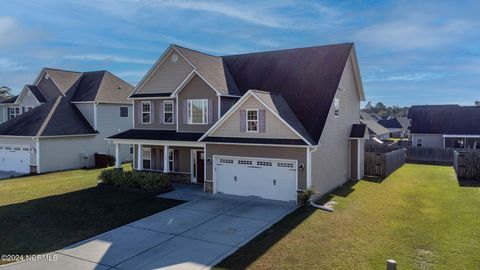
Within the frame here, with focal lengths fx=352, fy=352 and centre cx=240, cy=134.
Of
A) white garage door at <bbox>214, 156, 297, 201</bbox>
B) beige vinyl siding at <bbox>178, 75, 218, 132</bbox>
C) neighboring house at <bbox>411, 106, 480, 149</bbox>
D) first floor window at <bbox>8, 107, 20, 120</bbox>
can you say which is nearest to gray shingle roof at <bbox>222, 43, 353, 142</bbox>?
white garage door at <bbox>214, 156, 297, 201</bbox>

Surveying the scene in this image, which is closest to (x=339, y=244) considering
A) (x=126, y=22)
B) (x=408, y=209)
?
(x=408, y=209)

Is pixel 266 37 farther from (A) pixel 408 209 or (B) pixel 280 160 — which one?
(A) pixel 408 209

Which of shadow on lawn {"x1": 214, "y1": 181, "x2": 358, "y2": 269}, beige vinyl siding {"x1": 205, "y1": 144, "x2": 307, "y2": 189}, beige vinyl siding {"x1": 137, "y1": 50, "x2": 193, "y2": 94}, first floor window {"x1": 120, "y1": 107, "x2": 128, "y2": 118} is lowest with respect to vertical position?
shadow on lawn {"x1": 214, "y1": 181, "x2": 358, "y2": 269}

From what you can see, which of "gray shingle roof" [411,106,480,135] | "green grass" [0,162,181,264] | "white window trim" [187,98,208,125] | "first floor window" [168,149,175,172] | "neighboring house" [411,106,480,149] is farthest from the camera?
"gray shingle roof" [411,106,480,135]

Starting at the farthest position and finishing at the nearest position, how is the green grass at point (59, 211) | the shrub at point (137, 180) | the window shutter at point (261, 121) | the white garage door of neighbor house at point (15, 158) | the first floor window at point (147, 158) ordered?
the white garage door of neighbor house at point (15, 158) → the first floor window at point (147, 158) → the shrub at point (137, 180) → the window shutter at point (261, 121) → the green grass at point (59, 211)

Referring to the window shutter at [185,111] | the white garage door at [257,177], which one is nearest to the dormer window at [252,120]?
the white garage door at [257,177]

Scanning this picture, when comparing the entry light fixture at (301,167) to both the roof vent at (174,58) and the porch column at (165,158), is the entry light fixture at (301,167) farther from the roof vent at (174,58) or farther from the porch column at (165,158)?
the roof vent at (174,58)

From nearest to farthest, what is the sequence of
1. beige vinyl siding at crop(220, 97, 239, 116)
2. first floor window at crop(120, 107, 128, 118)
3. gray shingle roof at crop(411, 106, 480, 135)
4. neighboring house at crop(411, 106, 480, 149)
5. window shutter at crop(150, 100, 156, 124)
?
beige vinyl siding at crop(220, 97, 239, 116)
window shutter at crop(150, 100, 156, 124)
first floor window at crop(120, 107, 128, 118)
neighboring house at crop(411, 106, 480, 149)
gray shingle roof at crop(411, 106, 480, 135)

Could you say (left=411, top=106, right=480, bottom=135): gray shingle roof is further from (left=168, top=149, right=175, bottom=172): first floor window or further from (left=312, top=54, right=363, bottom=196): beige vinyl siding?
(left=168, top=149, right=175, bottom=172): first floor window
